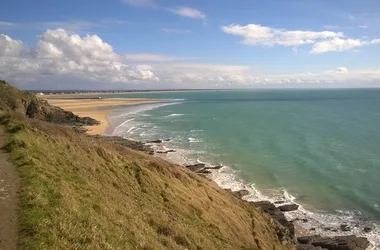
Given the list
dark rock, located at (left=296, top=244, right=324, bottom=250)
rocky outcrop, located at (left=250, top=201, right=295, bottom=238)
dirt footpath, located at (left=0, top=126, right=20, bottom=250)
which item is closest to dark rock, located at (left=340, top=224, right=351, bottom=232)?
rocky outcrop, located at (left=250, top=201, right=295, bottom=238)

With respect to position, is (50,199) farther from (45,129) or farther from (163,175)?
(45,129)

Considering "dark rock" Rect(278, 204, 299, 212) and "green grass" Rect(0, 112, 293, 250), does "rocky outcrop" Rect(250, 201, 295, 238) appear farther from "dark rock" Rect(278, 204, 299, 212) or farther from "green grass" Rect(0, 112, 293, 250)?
"green grass" Rect(0, 112, 293, 250)

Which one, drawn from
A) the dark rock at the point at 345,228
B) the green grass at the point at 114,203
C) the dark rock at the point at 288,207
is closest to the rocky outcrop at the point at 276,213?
the dark rock at the point at 288,207

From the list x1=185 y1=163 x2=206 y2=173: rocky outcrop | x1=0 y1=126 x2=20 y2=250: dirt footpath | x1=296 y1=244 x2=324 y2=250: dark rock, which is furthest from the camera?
x1=185 y1=163 x2=206 y2=173: rocky outcrop

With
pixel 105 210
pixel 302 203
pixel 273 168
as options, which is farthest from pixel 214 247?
pixel 273 168

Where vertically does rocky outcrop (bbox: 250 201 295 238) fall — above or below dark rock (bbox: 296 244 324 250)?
above

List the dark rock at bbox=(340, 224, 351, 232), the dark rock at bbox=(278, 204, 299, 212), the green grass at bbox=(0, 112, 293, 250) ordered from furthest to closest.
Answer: the dark rock at bbox=(278, 204, 299, 212) → the dark rock at bbox=(340, 224, 351, 232) → the green grass at bbox=(0, 112, 293, 250)
